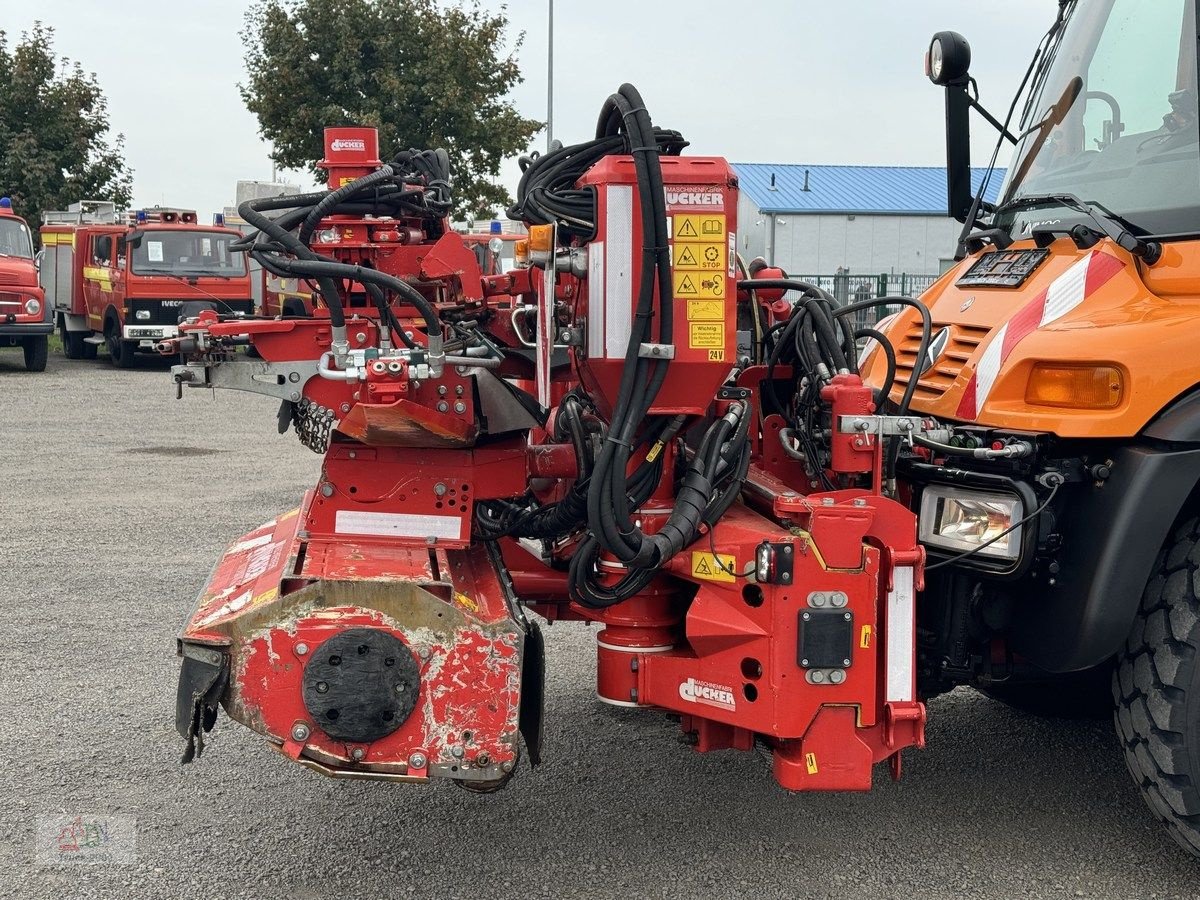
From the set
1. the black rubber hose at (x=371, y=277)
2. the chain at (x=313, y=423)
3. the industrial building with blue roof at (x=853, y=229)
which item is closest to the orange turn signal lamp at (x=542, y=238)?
the black rubber hose at (x=371, y=277)

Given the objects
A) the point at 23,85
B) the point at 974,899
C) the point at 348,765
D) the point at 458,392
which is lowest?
the point at 974,899

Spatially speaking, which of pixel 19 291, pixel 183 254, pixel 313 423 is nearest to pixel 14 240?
pixel 19 291

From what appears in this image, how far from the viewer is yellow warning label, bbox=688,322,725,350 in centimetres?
318

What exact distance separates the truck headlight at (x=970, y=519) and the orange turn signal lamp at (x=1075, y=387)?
26cm

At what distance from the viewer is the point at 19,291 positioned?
1809 centimetres

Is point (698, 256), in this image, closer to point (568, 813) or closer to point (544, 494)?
point (544, 494)

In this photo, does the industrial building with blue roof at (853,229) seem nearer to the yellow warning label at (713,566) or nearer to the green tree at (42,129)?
the green tree at (42,129)

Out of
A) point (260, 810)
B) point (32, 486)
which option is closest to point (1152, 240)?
point (260, 810)

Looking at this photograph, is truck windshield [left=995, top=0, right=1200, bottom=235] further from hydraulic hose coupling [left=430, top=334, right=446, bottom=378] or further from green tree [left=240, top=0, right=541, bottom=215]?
green tree [left=240, top=0, right=541, bottom=215]

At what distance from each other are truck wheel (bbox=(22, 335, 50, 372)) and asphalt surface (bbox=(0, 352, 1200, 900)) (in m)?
15.1

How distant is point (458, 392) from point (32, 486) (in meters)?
7.07

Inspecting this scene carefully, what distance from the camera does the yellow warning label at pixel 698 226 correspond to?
3.16 metres

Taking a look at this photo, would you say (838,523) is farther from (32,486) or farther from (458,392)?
(32,486)

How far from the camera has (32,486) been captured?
931cm
